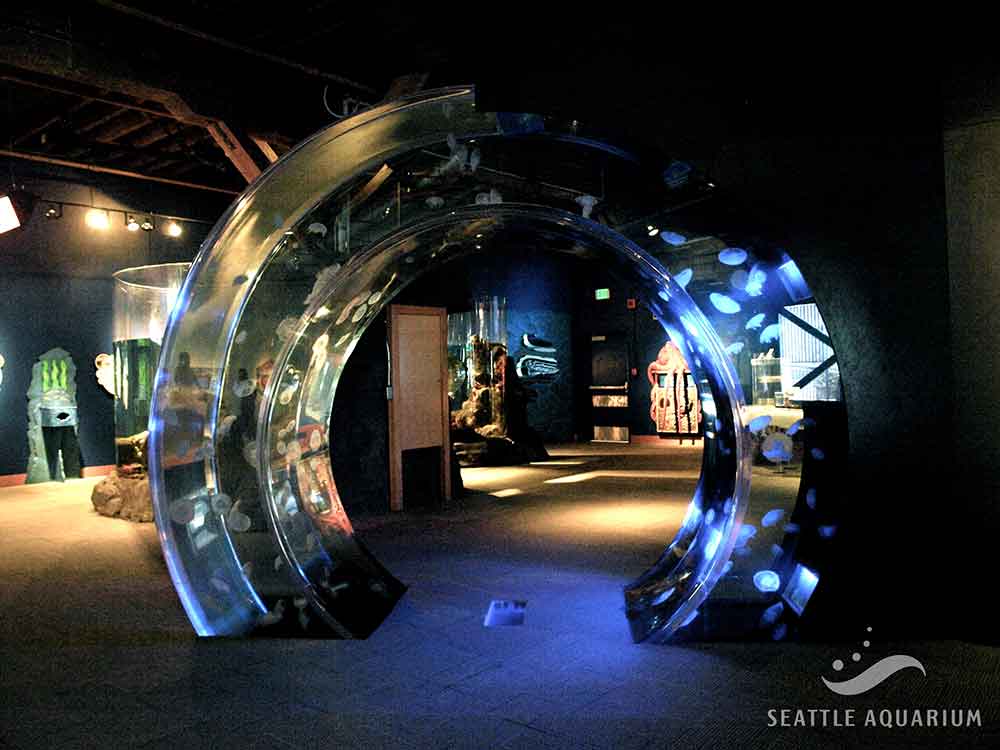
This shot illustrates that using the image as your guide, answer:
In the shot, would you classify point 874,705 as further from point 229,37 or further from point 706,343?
point 229,37

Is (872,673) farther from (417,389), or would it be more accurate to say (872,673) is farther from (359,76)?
(359,76)

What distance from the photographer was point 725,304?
347 centimetres

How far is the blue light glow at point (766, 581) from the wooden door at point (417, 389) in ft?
15.7

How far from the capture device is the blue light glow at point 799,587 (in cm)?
351

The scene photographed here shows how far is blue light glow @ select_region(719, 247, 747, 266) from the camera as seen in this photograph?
349cm

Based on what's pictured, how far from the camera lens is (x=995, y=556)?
3.48 meters

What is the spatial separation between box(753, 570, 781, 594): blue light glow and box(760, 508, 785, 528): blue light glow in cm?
22

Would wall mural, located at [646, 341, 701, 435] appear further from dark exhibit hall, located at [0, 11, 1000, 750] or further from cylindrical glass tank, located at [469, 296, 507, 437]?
dark exhibit hall, located at [0, 11, 1000, 750]

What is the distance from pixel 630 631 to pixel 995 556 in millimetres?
1660

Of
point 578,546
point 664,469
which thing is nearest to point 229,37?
point 578,546

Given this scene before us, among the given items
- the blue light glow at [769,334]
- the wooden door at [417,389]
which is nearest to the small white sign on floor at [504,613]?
the blue light glow at [769,334]

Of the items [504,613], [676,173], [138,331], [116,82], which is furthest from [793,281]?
[138,331]

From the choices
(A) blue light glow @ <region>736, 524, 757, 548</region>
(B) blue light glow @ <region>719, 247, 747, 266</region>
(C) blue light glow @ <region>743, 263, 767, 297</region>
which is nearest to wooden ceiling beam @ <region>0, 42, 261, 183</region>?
(B) blue light glow @ <region>719, 247, 747, 266</region>

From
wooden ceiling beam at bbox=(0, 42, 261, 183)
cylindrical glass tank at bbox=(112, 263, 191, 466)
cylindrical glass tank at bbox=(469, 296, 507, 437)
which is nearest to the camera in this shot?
wooden ceiling beam at bbox=(0, 42, 261, 183)
